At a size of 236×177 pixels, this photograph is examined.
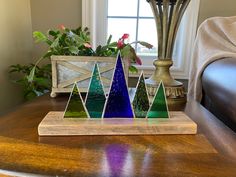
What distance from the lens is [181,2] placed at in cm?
72

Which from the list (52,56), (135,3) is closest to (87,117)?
(52,56)

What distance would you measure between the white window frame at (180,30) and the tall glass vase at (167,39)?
0.54 m

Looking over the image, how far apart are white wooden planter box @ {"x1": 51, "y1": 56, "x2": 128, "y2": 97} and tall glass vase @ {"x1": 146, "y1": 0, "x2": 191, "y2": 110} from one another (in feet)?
0.37

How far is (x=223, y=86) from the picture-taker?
71cm

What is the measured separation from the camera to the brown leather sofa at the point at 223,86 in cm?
66

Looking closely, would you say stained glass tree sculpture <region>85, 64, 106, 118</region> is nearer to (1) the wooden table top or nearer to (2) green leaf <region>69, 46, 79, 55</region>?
(1) the wooden table top

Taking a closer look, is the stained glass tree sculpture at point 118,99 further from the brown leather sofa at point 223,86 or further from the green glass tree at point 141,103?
the brown leather sofa at point 223,86

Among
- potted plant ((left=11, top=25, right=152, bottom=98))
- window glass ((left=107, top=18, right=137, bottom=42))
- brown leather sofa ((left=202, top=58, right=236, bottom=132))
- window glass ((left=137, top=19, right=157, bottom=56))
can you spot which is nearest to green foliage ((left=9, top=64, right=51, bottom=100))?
potted plant ((left=11, top=25, right=152, bottom=98))

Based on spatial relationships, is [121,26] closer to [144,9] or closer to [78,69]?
[144,9]

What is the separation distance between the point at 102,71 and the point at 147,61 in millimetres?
641

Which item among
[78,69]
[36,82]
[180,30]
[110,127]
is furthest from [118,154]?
[180,30]

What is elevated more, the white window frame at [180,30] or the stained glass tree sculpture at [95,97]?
the white window frame at [180,30]

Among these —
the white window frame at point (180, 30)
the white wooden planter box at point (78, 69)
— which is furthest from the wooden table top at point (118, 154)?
the white window frame at point (180, 30)

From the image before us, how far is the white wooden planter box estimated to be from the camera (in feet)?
2.49
